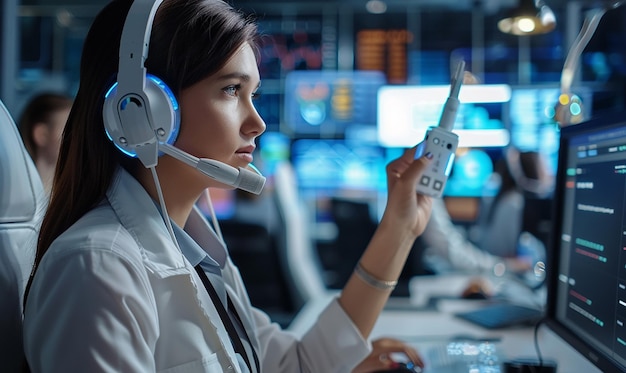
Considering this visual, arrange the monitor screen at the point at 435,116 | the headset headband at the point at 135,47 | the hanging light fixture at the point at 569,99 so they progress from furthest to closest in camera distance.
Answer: the monitor screen at the point at 435,116, the hanging light fixture at the point at 569,99, the headset headband at the point at 135,47

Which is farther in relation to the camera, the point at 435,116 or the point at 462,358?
the point at 435,116

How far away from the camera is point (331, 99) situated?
5.55 meters

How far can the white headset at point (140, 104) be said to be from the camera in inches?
30.0

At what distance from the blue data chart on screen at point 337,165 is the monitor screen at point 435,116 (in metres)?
0.26

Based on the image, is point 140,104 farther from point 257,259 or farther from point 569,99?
point 257,259

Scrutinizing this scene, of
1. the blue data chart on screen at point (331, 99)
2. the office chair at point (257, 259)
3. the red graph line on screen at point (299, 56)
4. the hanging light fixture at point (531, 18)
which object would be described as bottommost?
the office chair at point (257, 259)

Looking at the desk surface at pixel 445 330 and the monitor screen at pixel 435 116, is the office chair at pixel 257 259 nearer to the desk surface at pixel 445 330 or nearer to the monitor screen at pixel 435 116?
the desk surface at pixel 445 330

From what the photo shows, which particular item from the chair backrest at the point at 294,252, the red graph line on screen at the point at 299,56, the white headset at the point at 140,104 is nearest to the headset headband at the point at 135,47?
the white headset at the point at 140,104

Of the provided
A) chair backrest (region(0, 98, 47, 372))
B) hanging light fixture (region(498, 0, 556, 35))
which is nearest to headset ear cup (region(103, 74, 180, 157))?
chair backrest (region(0, 98, 47, 372))

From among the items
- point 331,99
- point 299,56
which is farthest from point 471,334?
point 299,56

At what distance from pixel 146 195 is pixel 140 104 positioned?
0.45 feet

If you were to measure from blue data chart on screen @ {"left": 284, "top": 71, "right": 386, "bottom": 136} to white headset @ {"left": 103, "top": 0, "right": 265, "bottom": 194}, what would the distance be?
4795mm

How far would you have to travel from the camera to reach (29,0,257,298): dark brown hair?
828 mm

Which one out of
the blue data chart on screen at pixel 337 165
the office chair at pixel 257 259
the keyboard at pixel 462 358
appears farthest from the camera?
the blue data chart on screen at pixel 337 165
